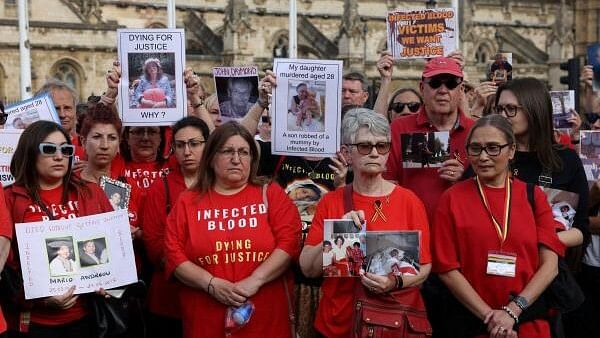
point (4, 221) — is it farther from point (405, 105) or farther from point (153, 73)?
point (405, 105)

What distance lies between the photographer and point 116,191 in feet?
23.7

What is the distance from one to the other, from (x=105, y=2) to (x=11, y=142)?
3419 centimetres

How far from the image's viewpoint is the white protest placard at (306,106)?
748cm

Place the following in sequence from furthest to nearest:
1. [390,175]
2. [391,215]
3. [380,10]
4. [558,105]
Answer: [380,10]
[558,105]
[390,175]
[391,215]

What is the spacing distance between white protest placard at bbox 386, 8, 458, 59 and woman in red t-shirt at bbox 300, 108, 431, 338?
110 inches

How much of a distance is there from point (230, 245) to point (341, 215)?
0.76 metres

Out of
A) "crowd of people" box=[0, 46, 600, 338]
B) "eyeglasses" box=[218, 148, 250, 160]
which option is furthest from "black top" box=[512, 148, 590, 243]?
"eyeglasses" box=[218, 148, 250, 160]

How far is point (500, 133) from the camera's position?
6.09 meters

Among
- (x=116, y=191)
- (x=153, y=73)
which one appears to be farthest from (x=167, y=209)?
(x=153, y=73)

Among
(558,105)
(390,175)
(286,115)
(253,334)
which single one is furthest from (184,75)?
(558,105)

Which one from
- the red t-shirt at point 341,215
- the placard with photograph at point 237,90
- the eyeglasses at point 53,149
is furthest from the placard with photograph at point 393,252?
the placard with photograph at point 237,90

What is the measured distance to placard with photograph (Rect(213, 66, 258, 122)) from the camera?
8.49 meters

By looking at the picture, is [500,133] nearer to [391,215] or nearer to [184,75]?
[391,215]

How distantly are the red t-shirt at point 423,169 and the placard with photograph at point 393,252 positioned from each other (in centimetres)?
95
